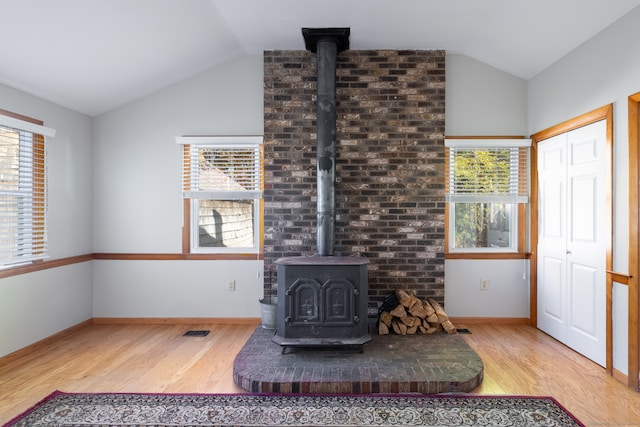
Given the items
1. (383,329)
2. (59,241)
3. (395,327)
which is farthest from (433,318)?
(59,241)

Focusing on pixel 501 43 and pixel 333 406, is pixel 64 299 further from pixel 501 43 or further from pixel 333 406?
pixel 501 43

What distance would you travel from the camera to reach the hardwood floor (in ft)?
8.20

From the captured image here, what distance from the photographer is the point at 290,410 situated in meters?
2.34

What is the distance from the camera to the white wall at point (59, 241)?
317 centimetres

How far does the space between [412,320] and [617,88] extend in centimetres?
254

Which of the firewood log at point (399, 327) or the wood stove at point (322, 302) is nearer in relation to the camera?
the wood stove at point (322, 302)

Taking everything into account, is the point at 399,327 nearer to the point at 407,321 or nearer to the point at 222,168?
the point at 407,321

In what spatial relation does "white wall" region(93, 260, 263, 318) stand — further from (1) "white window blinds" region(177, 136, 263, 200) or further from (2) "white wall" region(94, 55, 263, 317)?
(1) "white window blinds" region(177, 136, 263, 200)

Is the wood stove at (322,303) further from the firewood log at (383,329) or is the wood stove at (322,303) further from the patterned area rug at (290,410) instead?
the patterned area rug at (290,410)

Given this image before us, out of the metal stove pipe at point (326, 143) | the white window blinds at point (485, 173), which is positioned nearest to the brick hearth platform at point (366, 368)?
the metal stove pipe at point (326, 143)

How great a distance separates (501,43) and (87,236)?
188 inches

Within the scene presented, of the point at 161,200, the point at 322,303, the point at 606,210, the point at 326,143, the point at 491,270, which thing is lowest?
the point at 322,303

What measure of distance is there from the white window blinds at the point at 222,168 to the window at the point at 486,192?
2148 mm

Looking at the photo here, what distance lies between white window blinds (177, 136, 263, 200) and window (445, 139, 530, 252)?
2.15 meters
